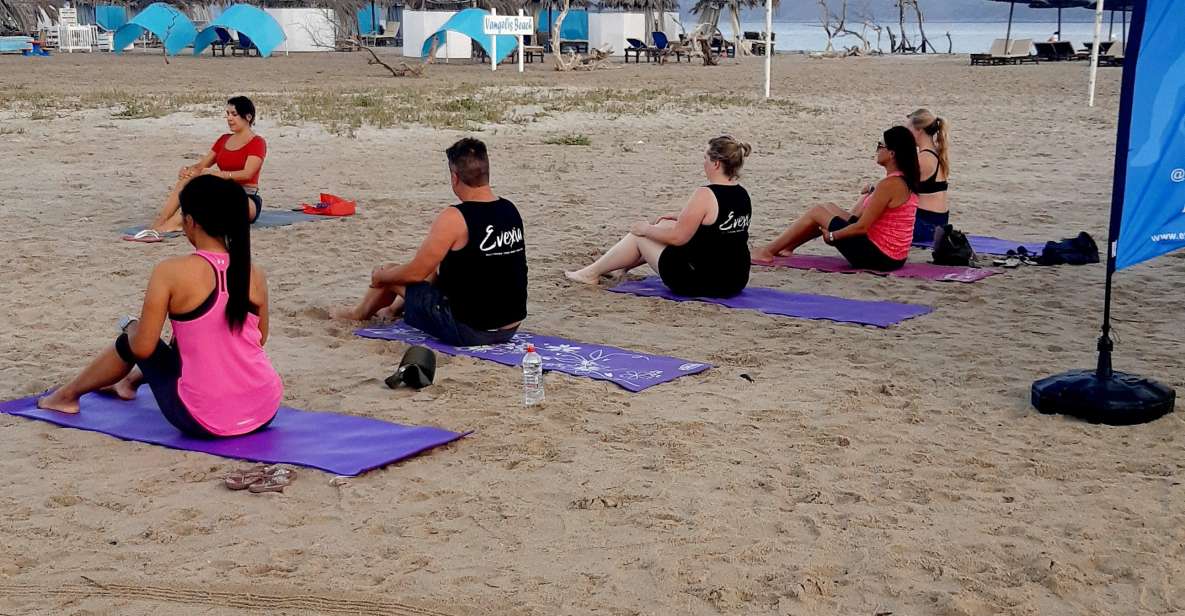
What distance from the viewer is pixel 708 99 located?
1927 centimetres

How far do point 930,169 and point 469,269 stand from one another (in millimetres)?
3583

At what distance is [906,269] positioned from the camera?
741 cm

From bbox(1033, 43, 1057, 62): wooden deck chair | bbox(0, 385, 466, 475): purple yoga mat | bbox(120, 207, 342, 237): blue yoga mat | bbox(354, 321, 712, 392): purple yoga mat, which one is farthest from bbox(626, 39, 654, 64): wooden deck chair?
bbox(0, 385, 466, 475): purple yoga mat

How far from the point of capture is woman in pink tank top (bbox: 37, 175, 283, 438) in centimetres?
398

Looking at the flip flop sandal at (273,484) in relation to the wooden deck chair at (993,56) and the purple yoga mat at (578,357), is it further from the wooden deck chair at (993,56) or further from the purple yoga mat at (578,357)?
the wooden deck chair at (993,56)

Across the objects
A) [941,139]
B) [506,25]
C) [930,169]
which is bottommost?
[930,169]

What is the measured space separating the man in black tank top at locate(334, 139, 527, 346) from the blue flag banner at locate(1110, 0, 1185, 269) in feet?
7.95

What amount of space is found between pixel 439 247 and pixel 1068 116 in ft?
46.9

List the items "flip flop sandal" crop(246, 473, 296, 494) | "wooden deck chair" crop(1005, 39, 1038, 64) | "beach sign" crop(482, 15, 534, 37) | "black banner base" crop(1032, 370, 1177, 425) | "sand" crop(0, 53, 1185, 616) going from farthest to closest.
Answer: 1. "wooden deck chair" crop(1005, 39, 1038, 64)
2. "beach sign" crop(482, 15, 534, 37)
3. "black banner base" crop(1032, 370, 1177, 425)
4. "flip flop sandal" crop(246, 473, 296, 494)
5. "sand" crop(0, 53, 1185, 616)

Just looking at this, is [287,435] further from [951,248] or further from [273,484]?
[951,248]

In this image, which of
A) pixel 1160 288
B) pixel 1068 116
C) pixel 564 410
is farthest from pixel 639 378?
A: pixel 1068 116

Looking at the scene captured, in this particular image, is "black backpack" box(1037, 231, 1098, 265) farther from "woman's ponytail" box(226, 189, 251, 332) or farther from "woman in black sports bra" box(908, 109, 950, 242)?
"woman's ponytail" box(226, 189, 251, 332)

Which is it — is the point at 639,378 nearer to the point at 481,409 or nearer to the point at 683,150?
the point at 481,409

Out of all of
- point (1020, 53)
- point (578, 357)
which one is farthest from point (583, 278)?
point (1020, 53)
